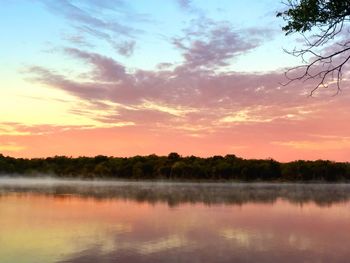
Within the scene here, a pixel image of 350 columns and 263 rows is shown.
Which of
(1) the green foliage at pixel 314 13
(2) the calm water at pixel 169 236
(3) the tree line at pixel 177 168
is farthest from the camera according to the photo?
(3) the tree line at pixel 177 168

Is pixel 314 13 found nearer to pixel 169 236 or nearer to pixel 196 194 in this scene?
pixel 169 236

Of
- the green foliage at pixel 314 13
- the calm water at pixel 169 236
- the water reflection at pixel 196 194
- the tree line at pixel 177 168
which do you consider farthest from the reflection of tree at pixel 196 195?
the tree line at pixel 177 168

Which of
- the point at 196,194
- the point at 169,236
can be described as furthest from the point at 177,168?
the point at 169,236

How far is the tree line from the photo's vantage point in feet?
297

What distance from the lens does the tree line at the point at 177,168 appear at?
90.6 m

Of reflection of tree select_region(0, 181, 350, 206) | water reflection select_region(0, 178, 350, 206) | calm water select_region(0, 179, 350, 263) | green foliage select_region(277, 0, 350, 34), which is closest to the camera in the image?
green foliage select_region(277, 0, 350, 34)

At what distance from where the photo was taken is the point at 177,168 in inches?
3748

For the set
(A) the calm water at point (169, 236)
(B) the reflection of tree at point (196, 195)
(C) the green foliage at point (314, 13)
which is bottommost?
(A) the calm water at point (169, 236)

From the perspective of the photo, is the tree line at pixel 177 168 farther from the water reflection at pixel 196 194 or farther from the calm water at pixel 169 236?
the calm water at pixel 169 236

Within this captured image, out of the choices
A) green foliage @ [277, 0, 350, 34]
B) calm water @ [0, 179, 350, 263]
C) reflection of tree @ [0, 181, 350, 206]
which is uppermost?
green foliage @ [277, 0, 350, 34]

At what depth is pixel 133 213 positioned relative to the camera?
25516 mm

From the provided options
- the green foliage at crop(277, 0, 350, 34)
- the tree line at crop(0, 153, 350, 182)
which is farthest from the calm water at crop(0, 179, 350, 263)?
the tree line at crop(0, 153, 350, 182)

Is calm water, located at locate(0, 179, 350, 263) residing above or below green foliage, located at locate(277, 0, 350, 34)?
below

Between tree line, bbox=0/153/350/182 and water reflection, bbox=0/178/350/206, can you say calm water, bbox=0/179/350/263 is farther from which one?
tree line, bbox=0/153/350/182
